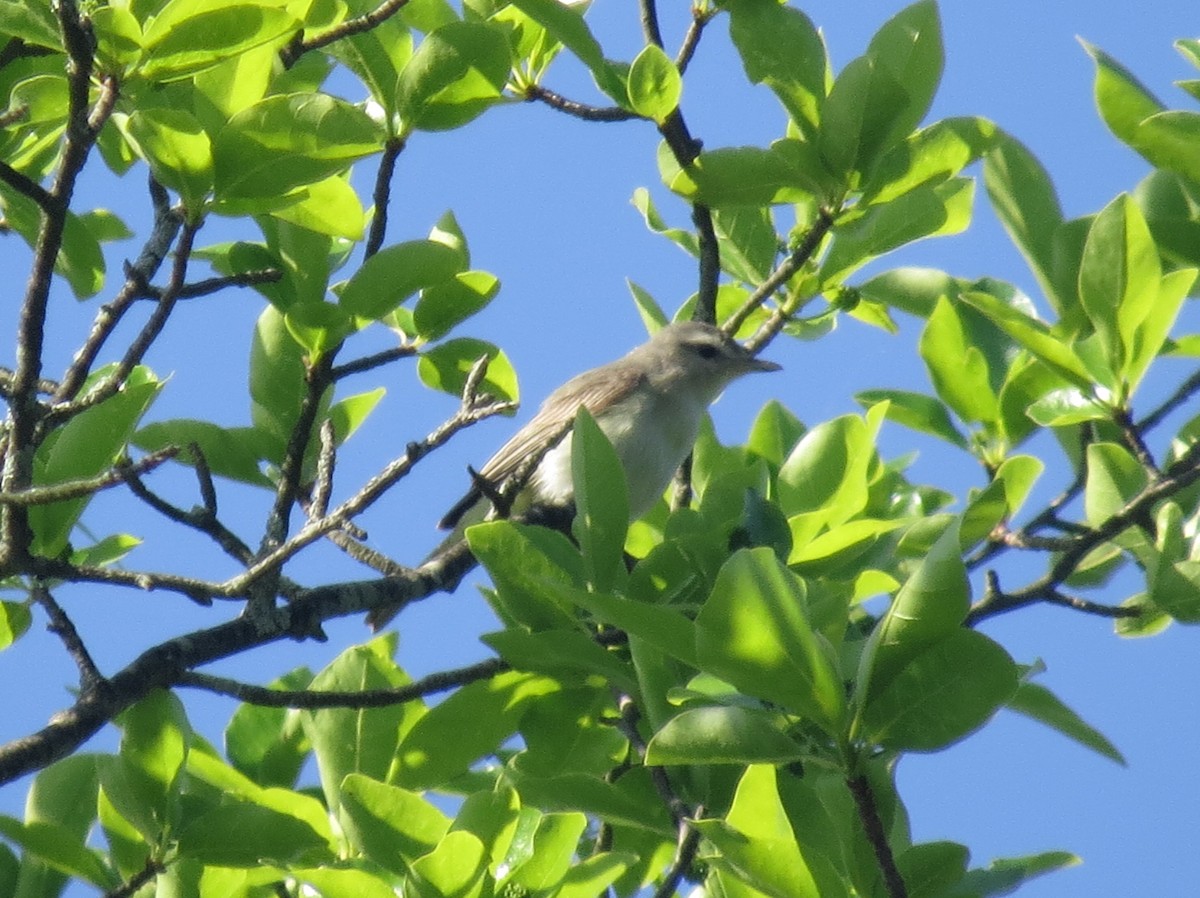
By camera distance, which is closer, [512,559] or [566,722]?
[512,559]

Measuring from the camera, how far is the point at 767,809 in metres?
2.58

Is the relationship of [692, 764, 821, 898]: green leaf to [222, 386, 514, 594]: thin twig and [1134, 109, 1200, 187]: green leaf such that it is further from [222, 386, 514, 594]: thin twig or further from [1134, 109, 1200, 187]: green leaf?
[1134, 109, 1200, 187]: green leaf

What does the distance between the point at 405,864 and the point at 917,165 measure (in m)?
2.09

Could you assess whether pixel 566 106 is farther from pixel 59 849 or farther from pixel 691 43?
pixel 59 849

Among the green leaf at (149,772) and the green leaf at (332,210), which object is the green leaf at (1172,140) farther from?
the green leaf at (149,772)

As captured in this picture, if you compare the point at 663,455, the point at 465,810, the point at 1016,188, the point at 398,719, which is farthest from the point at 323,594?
the point at 663,455

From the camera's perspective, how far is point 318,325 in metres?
3.64

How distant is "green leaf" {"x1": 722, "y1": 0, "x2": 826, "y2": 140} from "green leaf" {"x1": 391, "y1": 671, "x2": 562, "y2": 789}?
153 centimetres

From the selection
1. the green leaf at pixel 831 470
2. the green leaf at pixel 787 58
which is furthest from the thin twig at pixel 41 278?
the green leaf at pixel 831 470

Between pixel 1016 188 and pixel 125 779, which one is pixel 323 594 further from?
pixel 1016 188

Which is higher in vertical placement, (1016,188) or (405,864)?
(1016,188)

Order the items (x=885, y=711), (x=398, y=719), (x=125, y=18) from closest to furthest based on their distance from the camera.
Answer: (x=885, y=711) → (x=125, y=18) → (x=398, y=719)

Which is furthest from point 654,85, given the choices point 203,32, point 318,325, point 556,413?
point 556,413

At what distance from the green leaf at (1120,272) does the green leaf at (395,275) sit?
1438mm
